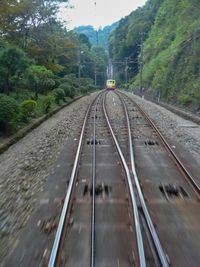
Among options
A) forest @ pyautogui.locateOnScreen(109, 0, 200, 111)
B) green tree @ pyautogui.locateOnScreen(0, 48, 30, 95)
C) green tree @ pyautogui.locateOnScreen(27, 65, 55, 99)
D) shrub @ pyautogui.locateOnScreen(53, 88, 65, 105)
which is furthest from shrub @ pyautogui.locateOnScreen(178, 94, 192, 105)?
green tree @ pyautogui.locateOnScreen(0, 48, 30, 95)

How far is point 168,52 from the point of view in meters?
54.2

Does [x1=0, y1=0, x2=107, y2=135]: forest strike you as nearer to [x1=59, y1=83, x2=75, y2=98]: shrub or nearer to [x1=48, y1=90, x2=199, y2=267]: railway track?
[x1=59, y1=83, x2=75, y2=98]: shrub

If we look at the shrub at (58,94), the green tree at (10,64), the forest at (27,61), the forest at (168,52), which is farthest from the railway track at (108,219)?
the shrub at (58,94)

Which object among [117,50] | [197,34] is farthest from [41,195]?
[117,50]

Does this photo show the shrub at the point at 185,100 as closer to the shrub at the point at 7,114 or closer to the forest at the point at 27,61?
the forest at the point at 27,61

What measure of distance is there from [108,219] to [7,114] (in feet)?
34.9

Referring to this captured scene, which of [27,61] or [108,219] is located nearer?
[108,219]

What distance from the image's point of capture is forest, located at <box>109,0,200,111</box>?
1401 inches

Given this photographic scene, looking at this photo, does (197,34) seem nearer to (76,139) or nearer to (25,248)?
(76,139)

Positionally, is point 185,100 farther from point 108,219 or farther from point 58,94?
point 108,219

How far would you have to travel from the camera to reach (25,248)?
21.9 ft

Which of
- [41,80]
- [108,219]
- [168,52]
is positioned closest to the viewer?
[108,219]

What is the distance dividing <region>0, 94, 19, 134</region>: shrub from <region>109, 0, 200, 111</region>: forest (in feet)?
46.3

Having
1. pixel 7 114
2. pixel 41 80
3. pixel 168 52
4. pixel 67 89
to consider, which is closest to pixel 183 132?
pixel 7 114
